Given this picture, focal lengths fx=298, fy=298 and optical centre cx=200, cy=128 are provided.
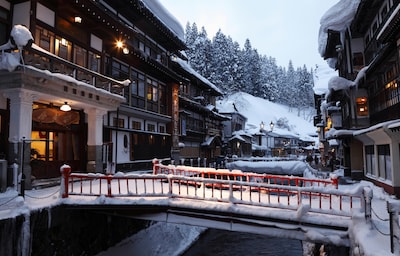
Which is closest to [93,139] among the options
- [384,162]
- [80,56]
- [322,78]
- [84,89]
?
[84,89]

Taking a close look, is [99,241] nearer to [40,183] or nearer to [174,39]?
[40,183]

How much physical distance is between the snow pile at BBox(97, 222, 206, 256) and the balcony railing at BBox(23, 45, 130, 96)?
885cm

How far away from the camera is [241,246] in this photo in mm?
17172

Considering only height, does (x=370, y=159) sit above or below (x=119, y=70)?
below

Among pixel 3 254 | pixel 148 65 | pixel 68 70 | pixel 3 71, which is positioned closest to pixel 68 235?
pixel 3 254

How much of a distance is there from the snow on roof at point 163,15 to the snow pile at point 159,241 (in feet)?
62.0

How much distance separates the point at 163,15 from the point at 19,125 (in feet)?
70.2

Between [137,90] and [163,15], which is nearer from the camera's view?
[137,90]

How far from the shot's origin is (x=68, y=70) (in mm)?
15641

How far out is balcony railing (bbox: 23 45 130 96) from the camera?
517 inches

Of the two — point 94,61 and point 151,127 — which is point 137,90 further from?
point 94,61

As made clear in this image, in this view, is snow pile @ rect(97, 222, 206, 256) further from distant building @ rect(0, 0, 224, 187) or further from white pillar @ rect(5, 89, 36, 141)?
white pillar @ rect(5, 89, 36, 141)

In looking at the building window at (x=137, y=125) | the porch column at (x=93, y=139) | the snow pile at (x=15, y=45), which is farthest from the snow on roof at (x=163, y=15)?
the snow pile at (x=15, y=45)

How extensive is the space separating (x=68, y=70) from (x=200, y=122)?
3010cm
